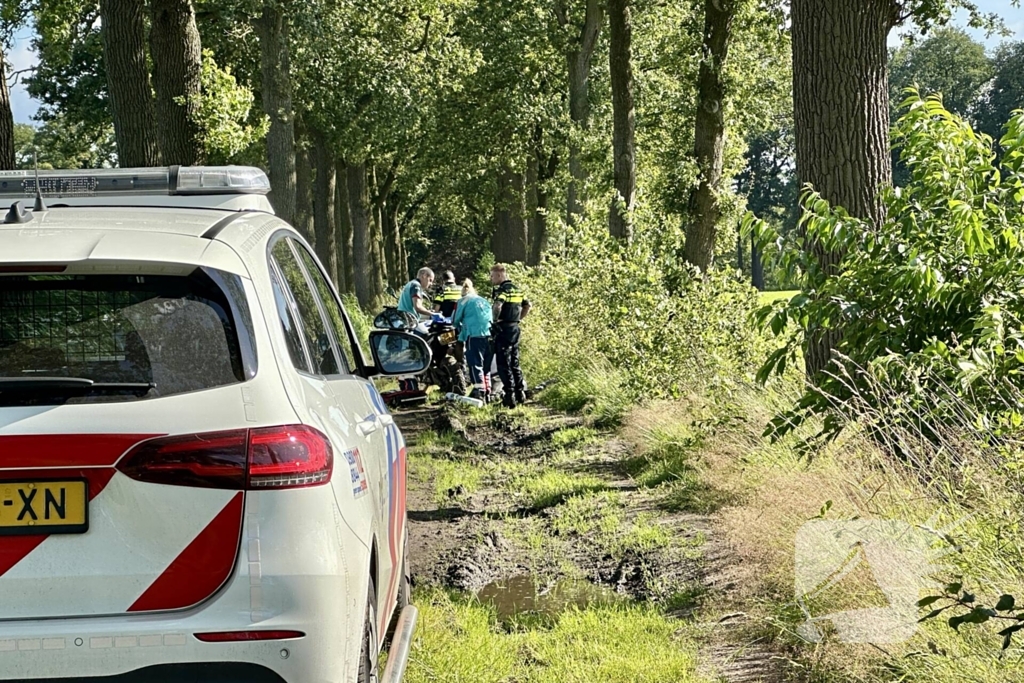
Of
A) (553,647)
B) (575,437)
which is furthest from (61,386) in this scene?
(575,437)

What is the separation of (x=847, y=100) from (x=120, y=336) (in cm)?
646

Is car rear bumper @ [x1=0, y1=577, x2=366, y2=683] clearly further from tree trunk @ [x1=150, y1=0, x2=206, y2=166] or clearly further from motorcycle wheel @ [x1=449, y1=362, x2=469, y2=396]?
motorcycle wheel @ [x1=449, y1=362, x2=469, y2=396]

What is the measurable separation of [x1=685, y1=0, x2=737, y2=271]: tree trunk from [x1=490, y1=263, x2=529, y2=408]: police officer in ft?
12.0

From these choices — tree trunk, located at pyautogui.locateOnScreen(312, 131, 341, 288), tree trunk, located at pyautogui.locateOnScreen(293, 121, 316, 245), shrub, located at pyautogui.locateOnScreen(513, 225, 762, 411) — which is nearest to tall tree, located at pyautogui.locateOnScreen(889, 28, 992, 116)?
tree trunk, located at pyautogui.locateOnScreen(312, 131, 341, 288)

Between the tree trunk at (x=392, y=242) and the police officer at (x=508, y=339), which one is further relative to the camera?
the tree trunk at (x=392, y=242)

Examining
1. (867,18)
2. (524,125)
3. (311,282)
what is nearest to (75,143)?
(524,125)

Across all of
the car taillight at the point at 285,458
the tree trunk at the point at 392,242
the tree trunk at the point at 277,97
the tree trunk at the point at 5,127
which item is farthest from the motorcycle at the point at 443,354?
the tree trunk at the point at 392,242

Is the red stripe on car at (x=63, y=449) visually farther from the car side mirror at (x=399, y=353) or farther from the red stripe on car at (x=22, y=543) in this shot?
the car side mirror at (x=399, y=353)

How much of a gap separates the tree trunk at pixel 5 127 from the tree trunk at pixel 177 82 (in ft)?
7.67

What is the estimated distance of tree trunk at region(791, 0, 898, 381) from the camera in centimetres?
866

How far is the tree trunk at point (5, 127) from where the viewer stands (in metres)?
11.8

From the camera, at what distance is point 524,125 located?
3753cm

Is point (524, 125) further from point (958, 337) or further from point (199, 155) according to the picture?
point (958, 337)

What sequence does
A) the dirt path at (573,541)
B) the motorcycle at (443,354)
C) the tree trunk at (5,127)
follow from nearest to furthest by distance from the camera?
1. the dirt path at (573,541)
2. the tree trunk at (5,127)
3. the motorcycle at (443,354)
